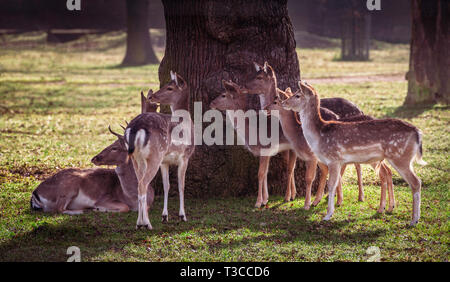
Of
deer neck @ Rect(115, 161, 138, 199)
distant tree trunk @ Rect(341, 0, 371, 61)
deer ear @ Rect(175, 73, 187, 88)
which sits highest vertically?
distant tree trunk @ Rect(341, 0, 371, 61)

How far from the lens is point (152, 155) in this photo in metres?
7.16

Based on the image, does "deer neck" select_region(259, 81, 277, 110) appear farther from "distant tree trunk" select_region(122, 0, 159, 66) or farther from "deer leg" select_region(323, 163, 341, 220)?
"distant tree trunk" select_region(122, 0, 159, 66)

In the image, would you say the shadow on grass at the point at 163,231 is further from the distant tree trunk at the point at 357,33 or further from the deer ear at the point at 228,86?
the distant tree trunk at the point at 357,33

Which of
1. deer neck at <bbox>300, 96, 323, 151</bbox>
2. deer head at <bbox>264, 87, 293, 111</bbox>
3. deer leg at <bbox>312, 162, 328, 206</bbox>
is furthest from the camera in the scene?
deer leg at <bbox>312, 162, 328, 206</bbox>

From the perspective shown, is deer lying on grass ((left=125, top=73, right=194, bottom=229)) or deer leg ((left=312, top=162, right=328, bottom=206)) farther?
deer leg ((left=312, top=162, right=328, bottom=206))

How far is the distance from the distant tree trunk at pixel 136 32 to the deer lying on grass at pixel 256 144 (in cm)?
2159

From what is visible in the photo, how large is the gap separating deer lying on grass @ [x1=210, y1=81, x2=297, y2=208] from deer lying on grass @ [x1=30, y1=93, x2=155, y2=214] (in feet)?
4.65

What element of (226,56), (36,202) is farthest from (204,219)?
(226,56)

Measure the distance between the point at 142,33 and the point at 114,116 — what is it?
14741mm

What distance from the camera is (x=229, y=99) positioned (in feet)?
28.0

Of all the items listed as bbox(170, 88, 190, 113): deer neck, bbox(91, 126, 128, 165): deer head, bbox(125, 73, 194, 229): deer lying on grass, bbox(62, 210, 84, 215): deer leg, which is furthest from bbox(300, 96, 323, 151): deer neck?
bbox(62, 210, 84, 215): deer leg

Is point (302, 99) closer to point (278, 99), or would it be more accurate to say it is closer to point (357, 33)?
point (278, 99)

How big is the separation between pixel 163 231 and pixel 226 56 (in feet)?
9.62

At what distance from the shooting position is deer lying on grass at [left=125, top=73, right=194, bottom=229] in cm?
705
